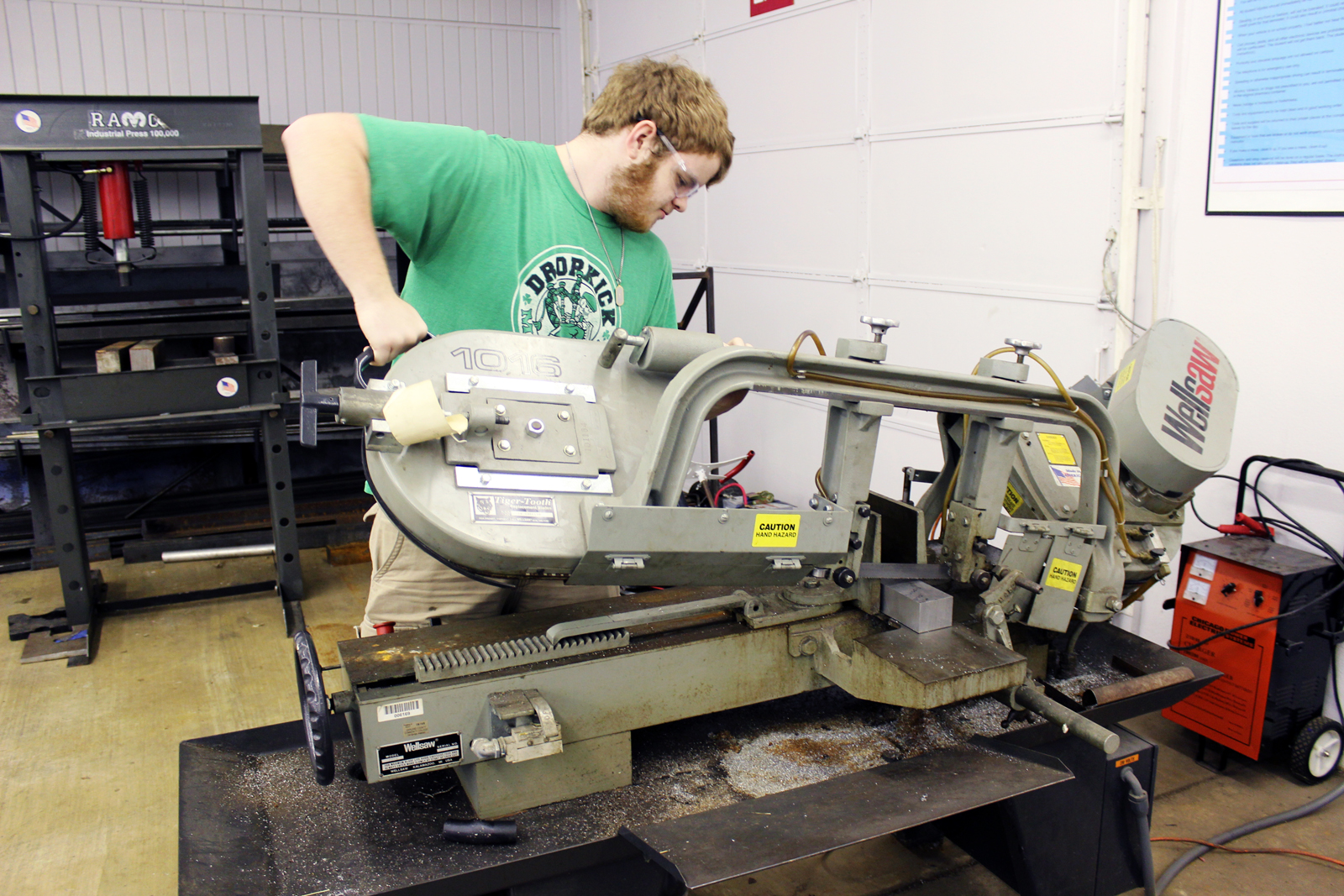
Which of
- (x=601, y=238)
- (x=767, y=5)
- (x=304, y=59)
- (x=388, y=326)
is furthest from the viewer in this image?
(x=304, y=59)

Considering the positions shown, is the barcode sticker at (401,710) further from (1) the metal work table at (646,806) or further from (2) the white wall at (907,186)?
(2) the white wall at (907,186)

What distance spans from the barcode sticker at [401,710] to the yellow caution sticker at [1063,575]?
102cm

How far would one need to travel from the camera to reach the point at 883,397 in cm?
131

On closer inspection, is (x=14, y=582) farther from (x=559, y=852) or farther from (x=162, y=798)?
(x=559, y=852)

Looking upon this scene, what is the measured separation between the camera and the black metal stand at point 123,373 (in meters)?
2.81

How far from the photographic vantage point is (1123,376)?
169 cm

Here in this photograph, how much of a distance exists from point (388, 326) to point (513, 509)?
30 cm

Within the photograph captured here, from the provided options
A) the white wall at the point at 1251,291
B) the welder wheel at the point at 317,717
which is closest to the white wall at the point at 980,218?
the white wall at the point at 1251,291

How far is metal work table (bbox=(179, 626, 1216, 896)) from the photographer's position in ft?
3.60

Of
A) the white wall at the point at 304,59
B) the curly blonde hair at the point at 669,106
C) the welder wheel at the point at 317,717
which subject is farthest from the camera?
the white wall at the point at 304,59

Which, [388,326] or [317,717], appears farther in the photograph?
[388,326]

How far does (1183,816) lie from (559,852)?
175 centimetres

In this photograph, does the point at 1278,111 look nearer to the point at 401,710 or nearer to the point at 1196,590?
the point at 1196,590

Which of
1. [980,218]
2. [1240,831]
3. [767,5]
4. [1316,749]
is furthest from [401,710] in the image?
[767,5]
